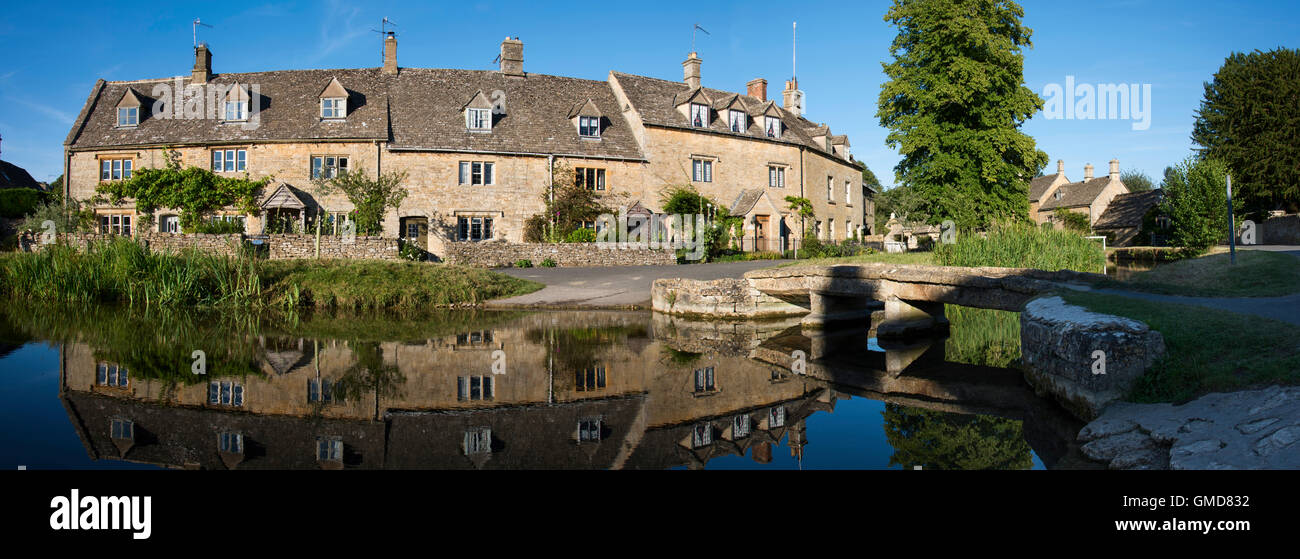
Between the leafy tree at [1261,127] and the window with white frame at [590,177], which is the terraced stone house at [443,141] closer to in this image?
the window with white frame at [590,177]

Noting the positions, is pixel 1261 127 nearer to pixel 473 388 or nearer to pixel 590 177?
pixel 590 177

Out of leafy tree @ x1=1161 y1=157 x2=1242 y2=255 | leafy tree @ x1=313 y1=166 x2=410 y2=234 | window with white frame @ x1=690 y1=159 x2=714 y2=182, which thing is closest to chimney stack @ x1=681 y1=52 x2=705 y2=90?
window with white frame @ x1=690 y1=159 x2=714 y2=182

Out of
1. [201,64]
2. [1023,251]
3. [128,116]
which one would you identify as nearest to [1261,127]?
[1023,251]

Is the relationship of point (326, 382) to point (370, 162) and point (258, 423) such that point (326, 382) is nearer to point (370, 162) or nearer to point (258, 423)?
point (258, 423)

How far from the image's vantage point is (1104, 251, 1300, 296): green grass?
1085 cm

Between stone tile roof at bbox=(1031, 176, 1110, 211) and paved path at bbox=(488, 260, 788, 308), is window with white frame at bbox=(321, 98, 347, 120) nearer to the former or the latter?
paved path at bbox=(488, 260, 788, 308)

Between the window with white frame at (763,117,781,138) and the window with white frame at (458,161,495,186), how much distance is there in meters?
16.6

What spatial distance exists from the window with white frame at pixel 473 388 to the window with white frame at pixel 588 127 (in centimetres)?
2879

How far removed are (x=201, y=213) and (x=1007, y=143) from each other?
36.5m

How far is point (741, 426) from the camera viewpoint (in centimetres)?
662

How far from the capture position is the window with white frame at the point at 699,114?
37562 mm

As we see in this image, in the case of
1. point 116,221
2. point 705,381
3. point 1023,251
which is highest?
point 116,221

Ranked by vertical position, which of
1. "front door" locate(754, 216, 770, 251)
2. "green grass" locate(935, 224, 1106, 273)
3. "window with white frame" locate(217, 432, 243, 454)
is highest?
"front door" locate(754, 216, 770, 251)

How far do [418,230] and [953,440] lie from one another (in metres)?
31.0
